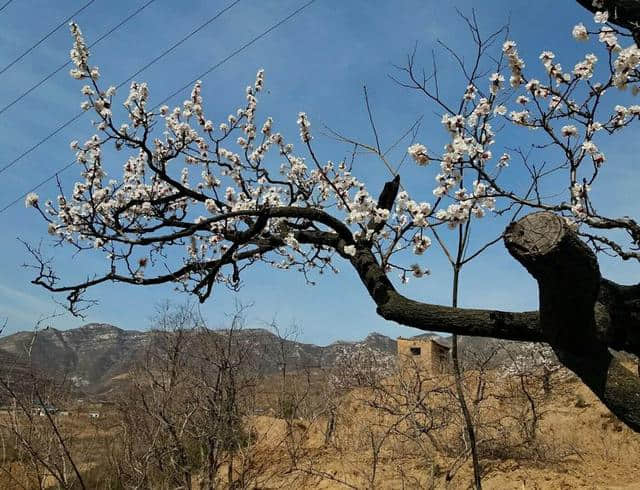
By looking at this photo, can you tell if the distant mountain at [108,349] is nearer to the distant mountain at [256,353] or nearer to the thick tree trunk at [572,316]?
the distant mountain at [256,353]

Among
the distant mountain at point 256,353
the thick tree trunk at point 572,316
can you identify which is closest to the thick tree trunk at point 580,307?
the thick tree trunk at point 572,316

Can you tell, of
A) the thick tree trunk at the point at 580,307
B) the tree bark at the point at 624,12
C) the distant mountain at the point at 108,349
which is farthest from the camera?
the distant mountain at the point at 108,349

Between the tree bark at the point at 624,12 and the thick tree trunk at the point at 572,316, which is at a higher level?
the tree bark at the point at 624,12

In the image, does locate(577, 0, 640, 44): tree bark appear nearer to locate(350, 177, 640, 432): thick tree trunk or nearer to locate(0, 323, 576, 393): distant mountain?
locate(350, 177, 640, 432): thick tree trunk

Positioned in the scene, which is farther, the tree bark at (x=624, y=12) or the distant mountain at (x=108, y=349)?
the distant mountain at (x=108, y=349)

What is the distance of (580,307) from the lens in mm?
2234

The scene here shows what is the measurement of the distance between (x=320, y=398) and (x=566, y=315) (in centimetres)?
1259

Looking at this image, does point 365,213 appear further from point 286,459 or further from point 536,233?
point 286,459

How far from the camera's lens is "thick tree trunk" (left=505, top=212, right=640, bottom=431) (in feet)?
A: 6.97

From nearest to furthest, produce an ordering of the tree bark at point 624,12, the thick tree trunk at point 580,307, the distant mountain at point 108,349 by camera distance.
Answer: the thick tree trunk at point 580,307, the tree bark at point 624,12, the distant mountain at point 108,349

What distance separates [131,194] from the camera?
6523mm

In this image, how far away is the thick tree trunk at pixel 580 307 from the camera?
2.12m

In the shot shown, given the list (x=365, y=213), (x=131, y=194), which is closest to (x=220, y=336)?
(x=131, y=194)

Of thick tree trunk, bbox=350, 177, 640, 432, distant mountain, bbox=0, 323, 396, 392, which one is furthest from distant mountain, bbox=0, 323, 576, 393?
thick tree trunk, bbox=350, 177, 640, 432
